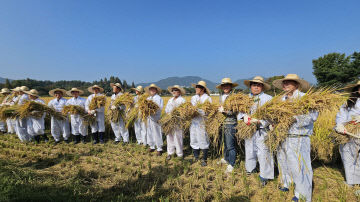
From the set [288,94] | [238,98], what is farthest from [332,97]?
[238,98]

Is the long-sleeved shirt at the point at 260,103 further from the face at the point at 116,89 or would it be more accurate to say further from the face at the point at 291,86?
the face at the point at 116,89

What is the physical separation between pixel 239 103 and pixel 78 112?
19.2 ft

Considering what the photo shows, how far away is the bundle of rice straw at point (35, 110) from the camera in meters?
5.58

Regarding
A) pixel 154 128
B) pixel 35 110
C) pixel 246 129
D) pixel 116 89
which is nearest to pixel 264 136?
pixel 246 129

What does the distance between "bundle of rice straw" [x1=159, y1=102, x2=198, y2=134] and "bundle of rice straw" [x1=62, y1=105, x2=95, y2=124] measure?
3.38m

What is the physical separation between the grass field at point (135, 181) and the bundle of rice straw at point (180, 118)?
791mm

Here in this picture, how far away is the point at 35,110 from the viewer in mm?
5746

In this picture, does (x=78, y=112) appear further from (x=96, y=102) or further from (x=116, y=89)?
(x=116, y=89)

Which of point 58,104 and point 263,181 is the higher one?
point 58,104

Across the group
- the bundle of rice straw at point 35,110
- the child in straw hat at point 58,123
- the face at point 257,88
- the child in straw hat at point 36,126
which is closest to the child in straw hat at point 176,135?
the face at point 257,88

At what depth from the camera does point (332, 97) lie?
2.41 m

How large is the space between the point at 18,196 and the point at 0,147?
16.0 ft

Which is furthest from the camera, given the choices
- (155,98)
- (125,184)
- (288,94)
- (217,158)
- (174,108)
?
(155,98)

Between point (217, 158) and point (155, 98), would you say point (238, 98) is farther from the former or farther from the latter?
point (155, 98)
